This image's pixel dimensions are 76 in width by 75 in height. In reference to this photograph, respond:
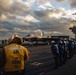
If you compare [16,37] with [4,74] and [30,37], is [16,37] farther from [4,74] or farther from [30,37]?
[30,37]

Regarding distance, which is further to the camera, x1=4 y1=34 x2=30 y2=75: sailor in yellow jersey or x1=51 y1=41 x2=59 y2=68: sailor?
x1=51 y1=41 x2=59 y2=68: sailor

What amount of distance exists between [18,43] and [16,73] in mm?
697

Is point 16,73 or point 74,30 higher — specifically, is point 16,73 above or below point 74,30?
below

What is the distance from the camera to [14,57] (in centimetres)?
621

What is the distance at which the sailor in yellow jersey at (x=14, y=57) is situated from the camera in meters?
6.16

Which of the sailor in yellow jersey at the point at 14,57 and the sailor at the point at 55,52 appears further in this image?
the sailor at the point at 55,52

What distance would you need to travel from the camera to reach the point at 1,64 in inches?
240

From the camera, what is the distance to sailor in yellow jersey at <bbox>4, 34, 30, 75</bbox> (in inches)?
242

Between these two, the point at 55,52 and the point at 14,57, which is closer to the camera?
the point at 14,57

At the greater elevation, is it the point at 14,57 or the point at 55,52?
the point at 14,57

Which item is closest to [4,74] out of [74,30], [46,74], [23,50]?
[23,50]

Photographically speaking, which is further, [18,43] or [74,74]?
[74,74]

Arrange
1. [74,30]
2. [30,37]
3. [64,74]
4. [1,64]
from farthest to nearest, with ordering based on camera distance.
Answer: [74,30]
[30,37]
[64,74]
[1,64]

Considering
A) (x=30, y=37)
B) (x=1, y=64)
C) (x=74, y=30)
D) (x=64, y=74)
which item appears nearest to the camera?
(x=1, y=64)
